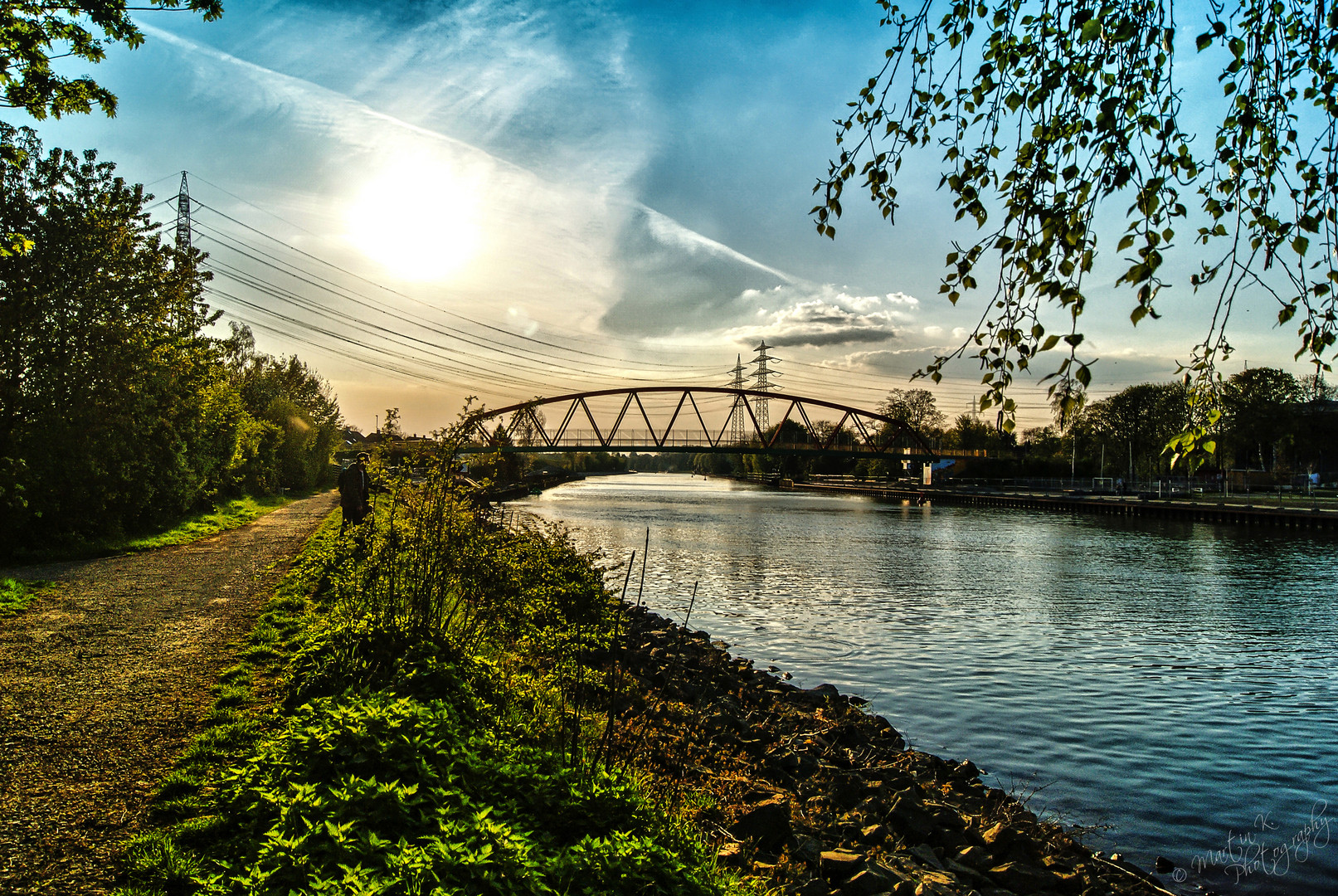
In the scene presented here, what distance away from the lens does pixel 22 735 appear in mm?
6078

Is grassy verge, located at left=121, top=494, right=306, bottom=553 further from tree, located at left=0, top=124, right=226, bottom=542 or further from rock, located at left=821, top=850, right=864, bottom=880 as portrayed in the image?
rock, located at left=821, top=850, right=864, bottom=880

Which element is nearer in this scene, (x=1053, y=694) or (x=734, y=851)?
(x=734, y=851)

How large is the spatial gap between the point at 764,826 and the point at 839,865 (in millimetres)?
630

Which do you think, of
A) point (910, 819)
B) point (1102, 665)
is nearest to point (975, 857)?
point (910, 819)

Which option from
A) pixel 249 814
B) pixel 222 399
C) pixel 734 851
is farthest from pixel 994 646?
pixel 222 399

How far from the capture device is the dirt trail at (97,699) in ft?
14.8

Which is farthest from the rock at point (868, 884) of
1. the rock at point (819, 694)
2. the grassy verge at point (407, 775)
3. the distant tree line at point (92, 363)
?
the distant tree line at point (92, 363)

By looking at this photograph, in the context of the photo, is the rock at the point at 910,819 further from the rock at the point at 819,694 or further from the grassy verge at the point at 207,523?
the grassy verge at the point at 207,523

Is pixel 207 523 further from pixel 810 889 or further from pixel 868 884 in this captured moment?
pixel 868 884

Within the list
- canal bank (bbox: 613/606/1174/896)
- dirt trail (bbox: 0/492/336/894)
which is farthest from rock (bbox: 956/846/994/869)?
dirt trail (bbox: 0/492/336/894)

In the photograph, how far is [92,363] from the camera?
18.2 m

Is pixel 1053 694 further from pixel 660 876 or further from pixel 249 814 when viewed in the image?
pixel 249 814

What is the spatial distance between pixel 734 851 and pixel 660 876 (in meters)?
1.22

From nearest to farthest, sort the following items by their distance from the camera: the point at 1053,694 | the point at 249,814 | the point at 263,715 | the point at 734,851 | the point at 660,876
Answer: the point at 660,876
the point at 249,814
the point at 734,851
the point at 263,715
the point at 1053,694
